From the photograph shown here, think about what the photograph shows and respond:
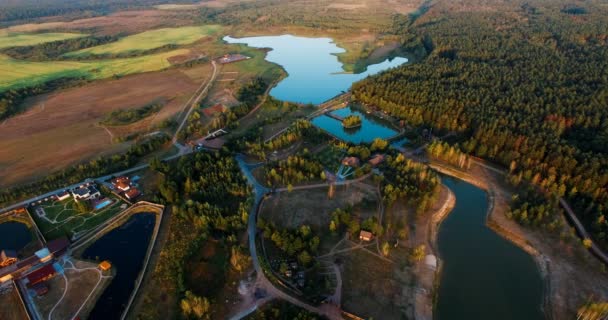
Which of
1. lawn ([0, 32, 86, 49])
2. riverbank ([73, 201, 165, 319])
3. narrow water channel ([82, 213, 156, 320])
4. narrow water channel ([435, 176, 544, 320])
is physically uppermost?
lawn ([0, 32, 86, 49])

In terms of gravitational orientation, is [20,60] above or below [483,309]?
above

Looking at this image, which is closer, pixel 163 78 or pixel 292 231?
pixel 292 231

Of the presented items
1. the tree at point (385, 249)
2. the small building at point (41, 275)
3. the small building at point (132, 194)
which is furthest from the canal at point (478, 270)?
the small building at point (41, 275)

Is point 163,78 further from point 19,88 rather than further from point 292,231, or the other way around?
point 292,231

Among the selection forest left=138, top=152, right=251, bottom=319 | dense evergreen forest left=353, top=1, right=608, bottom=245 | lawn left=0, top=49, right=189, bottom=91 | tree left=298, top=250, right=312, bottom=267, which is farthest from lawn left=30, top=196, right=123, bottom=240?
lawn left=0, top=49, right=189, bottom=91

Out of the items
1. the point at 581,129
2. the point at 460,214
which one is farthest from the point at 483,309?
the point at 581,129

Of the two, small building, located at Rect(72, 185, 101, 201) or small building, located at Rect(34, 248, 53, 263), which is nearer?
small building, located at Rect(34, 248, 53, 263)

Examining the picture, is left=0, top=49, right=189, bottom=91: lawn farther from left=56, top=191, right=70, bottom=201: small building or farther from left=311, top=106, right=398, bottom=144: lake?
left=311, top=106, right=398, bottom=144: lake
